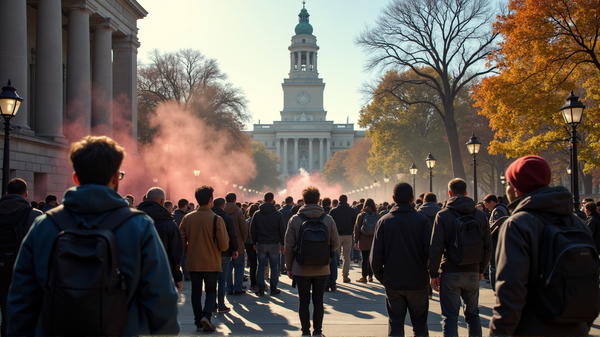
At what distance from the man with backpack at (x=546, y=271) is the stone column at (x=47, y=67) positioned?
22.6 meters

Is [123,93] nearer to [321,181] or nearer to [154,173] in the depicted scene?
[154,173]

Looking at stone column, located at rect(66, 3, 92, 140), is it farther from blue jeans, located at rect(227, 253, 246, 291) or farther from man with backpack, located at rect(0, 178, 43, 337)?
man with backpack, located at rect(0, 178, 43, 337)

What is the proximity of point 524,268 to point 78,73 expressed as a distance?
25.9m

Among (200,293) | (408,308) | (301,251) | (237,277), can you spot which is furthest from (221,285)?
(408,308)

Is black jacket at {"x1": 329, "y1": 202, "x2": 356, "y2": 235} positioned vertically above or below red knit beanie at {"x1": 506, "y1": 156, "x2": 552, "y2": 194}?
below

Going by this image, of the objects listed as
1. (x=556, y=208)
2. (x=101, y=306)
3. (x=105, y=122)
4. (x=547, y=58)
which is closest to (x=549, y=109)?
(x=547, y=58)

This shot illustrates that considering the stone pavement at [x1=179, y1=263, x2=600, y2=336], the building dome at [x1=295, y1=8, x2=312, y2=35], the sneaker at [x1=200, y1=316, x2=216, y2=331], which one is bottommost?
the stone pavement at [x1=179, y1=263, x2=600, y2=336]

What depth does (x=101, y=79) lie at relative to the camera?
28172mm

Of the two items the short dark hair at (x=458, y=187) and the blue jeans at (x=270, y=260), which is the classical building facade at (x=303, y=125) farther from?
the short dark hair at (x=458, y=187)

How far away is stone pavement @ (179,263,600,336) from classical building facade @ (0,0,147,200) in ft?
41.4

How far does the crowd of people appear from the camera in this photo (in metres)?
2.58

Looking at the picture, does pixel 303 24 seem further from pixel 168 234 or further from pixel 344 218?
pixel 168 234

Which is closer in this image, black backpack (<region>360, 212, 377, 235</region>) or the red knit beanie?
the red knit beanie

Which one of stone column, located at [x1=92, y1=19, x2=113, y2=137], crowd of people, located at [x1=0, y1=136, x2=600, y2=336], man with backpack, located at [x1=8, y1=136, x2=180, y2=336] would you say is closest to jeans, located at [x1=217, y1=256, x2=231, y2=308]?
crowd of people, located at [x1=0, y1=136, x2=600, y2=336]
